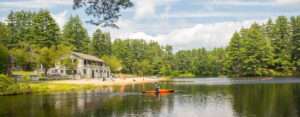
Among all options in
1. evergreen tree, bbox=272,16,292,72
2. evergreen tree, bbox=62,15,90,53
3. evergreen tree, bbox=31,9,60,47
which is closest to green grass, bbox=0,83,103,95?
evergreen tree, bbox=31,9,60,47

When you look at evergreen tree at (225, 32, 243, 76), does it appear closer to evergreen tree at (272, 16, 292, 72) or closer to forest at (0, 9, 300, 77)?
forest at (0, 9, 300, 77)

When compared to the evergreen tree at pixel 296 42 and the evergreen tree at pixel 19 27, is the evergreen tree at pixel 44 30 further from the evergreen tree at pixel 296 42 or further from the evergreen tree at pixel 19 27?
the evergreen tree at pixel 296 42

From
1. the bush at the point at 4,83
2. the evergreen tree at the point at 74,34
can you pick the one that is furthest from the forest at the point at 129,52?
the bush at the point at 4,83

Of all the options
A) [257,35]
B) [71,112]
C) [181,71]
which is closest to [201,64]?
[181,71]

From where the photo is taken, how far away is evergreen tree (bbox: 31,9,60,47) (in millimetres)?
74062

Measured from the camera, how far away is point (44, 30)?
75688 mm

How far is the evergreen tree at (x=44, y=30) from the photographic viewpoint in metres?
74.1

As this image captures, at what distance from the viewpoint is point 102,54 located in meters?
106

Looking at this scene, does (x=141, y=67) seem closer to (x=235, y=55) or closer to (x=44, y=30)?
(x=235, y=55)

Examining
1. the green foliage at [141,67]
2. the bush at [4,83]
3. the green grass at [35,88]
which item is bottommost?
the green grass at [35,88]

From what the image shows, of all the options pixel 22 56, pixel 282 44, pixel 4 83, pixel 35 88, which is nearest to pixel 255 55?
pixel 282 44

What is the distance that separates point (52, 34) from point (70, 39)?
470 inches

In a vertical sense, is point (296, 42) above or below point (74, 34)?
below

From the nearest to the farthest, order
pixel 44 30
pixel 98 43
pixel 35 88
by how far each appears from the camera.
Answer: pixel 35 88
pixel 44 30
pixel 98 43
